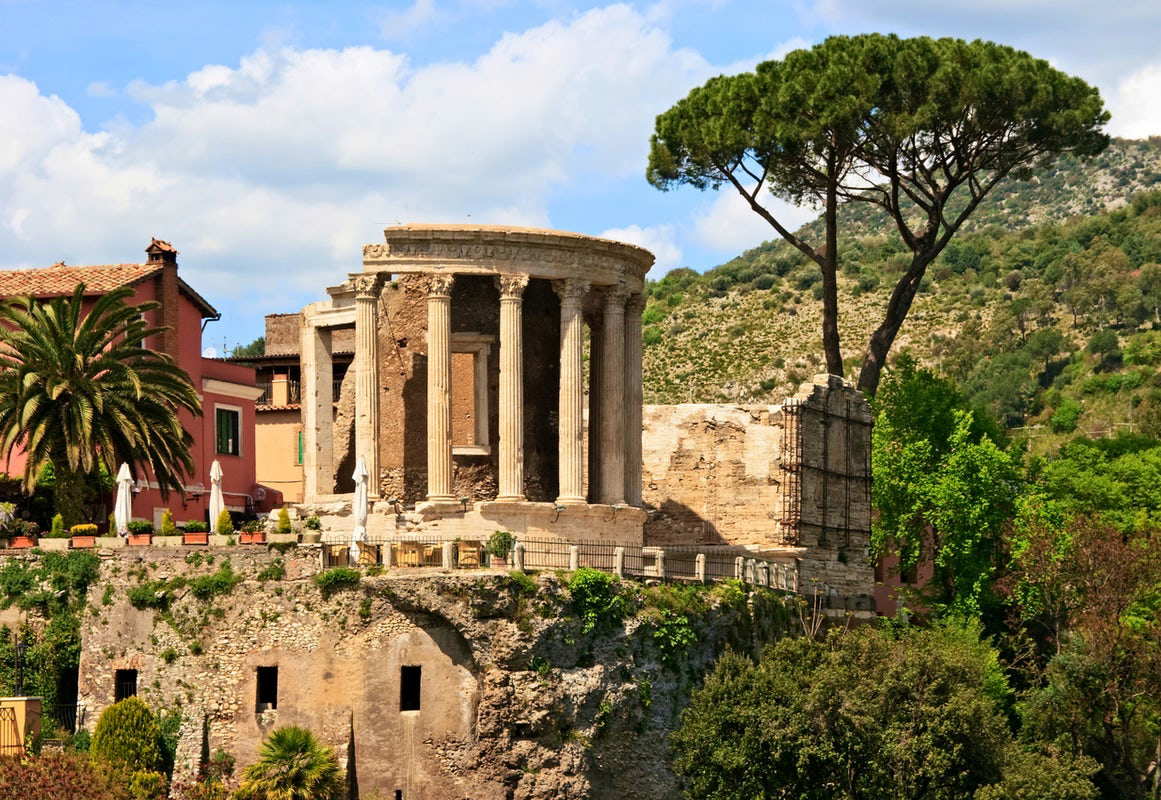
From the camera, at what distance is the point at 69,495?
54.9 m

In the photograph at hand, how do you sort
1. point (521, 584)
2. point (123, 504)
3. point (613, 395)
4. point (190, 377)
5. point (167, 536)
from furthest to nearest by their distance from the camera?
point (190, 377)
point (613, 395)
point (123, 504)
point (167, 536)
point (521, 584)

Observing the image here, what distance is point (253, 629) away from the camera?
49438mm

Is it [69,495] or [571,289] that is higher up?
[571,289]

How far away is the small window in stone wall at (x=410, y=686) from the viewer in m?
49.1

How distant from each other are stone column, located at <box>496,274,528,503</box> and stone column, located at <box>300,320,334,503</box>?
6093 mm

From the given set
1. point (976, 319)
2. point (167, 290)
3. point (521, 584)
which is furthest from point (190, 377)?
point (976, 319)

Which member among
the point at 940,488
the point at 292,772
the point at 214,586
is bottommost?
the point at 292,772

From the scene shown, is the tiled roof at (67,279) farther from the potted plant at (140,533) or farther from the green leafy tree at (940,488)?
the green leafy tree at (940,488)

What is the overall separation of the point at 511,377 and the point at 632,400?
14.1ft

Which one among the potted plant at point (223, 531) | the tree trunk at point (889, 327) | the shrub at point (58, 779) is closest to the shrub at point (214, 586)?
the potted plant at point (223, 531)

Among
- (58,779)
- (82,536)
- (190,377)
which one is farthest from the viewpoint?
(190,377)

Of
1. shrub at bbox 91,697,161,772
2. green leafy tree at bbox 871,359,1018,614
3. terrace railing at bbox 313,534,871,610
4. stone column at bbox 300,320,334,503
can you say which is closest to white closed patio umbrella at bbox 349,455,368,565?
terrace railing at bbox 313,534,871,610

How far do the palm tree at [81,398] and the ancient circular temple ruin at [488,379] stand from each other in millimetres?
4485

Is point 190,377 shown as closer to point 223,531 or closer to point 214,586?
point 223,531
